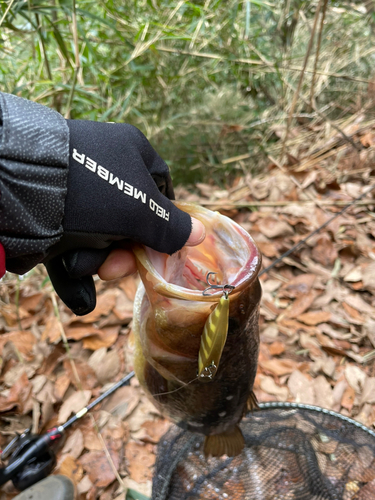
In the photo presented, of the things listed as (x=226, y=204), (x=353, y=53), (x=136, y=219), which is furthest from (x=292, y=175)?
(x=136, y=219)

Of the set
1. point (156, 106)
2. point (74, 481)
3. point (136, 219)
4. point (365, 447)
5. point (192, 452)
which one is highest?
point (136, 219)

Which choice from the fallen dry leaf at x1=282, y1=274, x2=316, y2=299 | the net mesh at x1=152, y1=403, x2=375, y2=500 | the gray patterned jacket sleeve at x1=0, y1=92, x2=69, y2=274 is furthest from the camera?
the fallen dry leaf at x1=282, y1=274, x2=316, y2=299

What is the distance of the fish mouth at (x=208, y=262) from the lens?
104 centimetres

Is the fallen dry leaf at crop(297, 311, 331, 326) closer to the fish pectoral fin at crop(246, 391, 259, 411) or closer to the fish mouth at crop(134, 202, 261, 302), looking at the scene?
the fish pectoral fin at crop(246, 391, 259, 411)

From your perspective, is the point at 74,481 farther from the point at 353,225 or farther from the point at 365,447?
the point at 353,225

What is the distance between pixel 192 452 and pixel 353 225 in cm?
216

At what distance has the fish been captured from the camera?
3.38 ft

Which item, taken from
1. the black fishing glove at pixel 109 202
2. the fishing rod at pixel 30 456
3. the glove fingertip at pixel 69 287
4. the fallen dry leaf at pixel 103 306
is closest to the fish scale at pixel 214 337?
the black fishing glove at pixel 109 202

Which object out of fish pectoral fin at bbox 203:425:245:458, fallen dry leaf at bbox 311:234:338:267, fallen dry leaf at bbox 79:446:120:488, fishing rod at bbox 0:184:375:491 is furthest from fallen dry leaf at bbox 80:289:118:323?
fallen dry leaf at bbox 311:234:338:267

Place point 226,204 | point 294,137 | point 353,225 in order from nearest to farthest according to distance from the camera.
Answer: point 353,225, point 226,204, point 294,137

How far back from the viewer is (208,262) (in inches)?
52.4

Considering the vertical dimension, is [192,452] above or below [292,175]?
below

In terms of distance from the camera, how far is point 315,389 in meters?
2.19

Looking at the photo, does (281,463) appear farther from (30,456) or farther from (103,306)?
(103,306)
